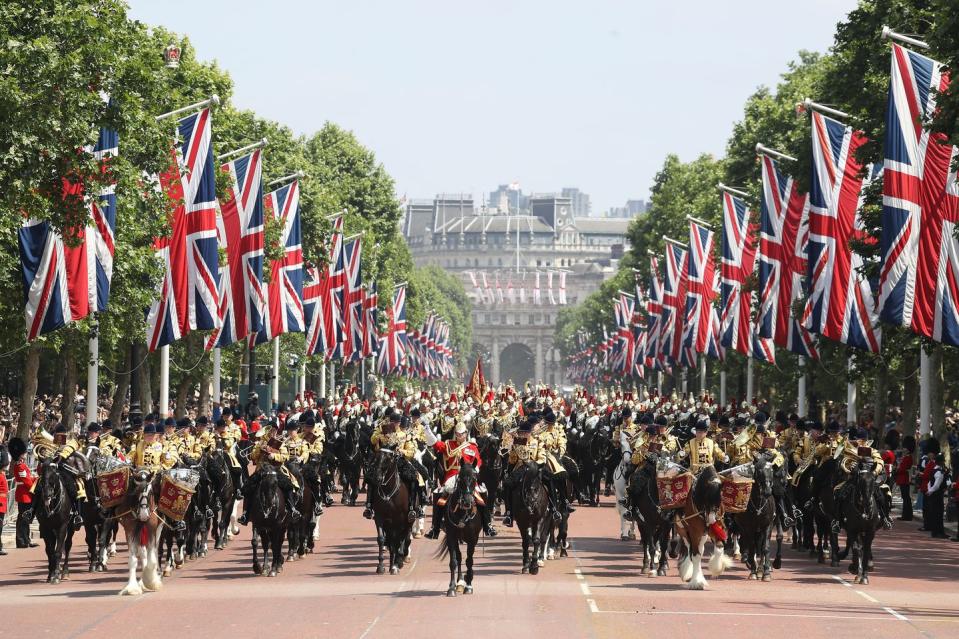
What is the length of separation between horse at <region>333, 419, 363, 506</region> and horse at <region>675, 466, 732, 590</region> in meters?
15.7

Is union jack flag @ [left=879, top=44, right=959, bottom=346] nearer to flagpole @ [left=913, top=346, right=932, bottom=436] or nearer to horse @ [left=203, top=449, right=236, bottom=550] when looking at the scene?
horse @ [left=203, top=449, right=236, bottom=550]

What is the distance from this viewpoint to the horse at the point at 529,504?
85.1ft

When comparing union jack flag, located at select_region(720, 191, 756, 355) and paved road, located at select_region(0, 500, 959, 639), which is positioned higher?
union jack flag, located at select_region(720, 191, 756, 355)

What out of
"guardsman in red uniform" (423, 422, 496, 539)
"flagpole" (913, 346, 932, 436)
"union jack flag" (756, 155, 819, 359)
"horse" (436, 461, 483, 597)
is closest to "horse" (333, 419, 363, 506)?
"union jack flag" (756, 155, 819, 359)

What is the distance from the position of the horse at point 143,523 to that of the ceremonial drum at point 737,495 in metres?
8.00

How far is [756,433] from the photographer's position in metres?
28.1

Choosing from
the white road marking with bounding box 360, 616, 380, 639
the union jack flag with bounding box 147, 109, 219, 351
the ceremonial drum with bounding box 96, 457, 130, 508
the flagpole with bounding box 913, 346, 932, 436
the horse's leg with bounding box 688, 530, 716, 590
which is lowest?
the white road marking with bounding box 360, 616, 380, 639

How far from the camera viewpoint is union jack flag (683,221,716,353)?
2378 inches

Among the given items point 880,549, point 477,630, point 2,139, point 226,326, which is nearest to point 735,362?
point 226,326

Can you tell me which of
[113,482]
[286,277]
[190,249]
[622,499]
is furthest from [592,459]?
[113,482]

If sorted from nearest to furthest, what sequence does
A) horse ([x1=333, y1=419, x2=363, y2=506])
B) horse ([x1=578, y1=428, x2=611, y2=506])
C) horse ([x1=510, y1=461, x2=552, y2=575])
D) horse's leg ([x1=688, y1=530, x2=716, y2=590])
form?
horse's leg ([x1=688, y1=530, x2=716, y2=590]), horse ([x1=510, y1=461, x2=552, y2=575]), horse ([x1=333, y1=419, x2=363, y2=506]), horse ([x1=578, y1=428, x2=611, y2=506])

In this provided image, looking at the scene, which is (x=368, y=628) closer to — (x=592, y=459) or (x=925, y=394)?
(x=592, y=459)

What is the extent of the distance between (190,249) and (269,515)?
1222 cm

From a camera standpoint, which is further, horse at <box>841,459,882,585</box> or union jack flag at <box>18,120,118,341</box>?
union jack flag at <box>18,120,118,341</box>
